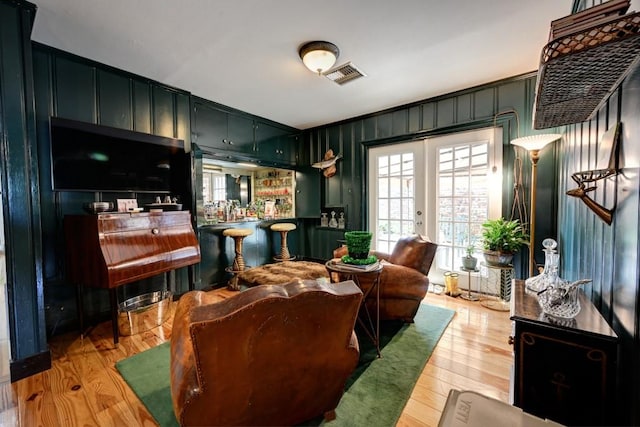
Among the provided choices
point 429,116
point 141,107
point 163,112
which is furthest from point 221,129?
point 429,116

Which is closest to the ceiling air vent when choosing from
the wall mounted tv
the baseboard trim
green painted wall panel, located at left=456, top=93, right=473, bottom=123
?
green painted wall panel, located at left=456, top=93, right=473, bottom=123

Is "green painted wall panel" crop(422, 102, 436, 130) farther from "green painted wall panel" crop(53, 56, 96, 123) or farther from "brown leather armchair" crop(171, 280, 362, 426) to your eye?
"green painted wall panel" crop(53, 56, 96, 123)

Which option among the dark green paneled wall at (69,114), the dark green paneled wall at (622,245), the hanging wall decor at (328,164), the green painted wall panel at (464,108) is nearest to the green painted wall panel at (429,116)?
the green painted wall panel at (464,108)

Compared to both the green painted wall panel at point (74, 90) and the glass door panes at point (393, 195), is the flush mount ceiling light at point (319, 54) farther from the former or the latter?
the green painted wall panel at point (74, 90)

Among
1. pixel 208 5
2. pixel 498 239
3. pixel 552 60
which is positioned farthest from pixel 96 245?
pixel 498 239

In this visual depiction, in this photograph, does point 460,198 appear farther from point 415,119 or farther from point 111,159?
point 111,159

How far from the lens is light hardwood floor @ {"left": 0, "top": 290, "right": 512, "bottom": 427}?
1539 millimetres

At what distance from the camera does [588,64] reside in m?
0.99

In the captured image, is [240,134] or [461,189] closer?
[461,189]

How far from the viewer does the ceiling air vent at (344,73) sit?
2786 mm

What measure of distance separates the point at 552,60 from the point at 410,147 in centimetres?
309

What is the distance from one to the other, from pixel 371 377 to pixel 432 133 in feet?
10.5

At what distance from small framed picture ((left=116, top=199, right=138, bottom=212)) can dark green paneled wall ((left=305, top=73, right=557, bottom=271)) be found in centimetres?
298

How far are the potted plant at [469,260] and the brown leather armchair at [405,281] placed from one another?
39.6 inches
